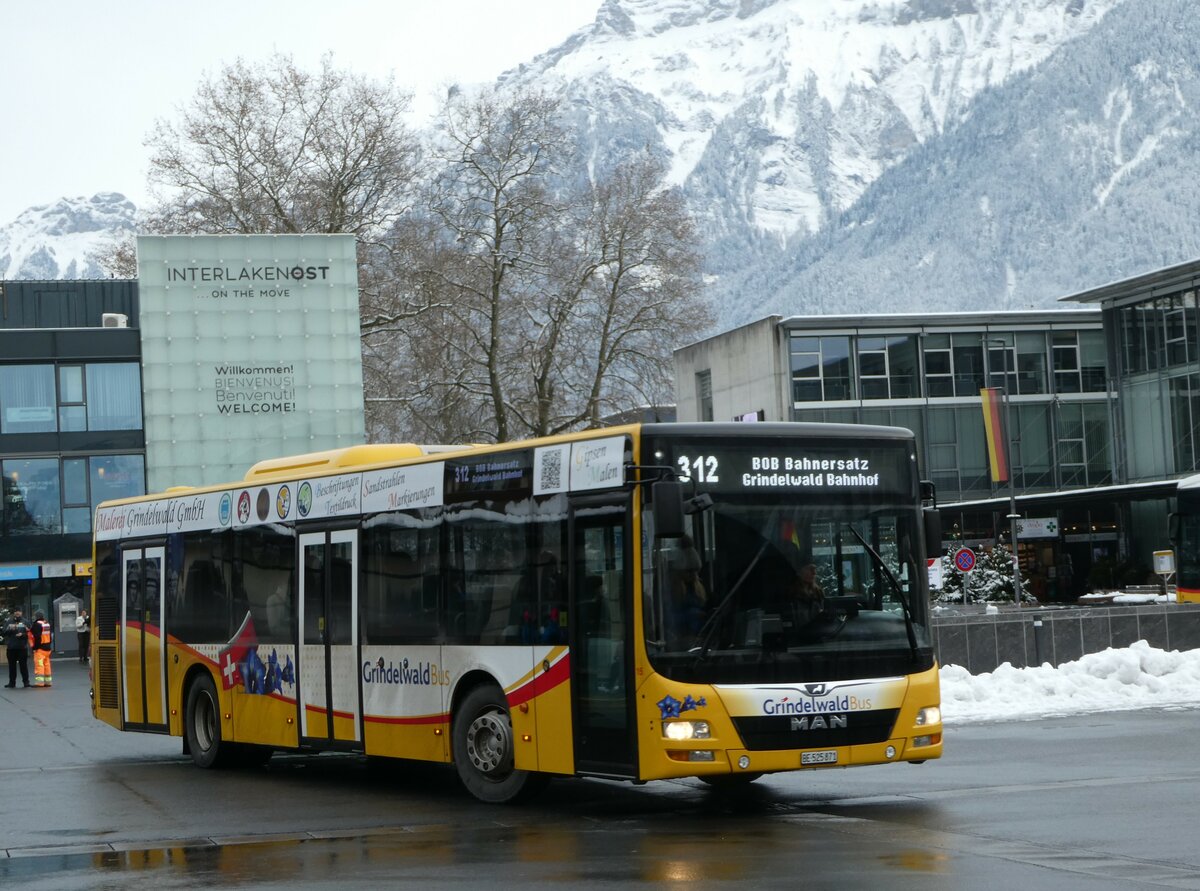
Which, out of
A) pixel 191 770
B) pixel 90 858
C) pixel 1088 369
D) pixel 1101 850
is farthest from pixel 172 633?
pixel 1088 369

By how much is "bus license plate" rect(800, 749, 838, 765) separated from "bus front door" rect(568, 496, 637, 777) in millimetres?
1111

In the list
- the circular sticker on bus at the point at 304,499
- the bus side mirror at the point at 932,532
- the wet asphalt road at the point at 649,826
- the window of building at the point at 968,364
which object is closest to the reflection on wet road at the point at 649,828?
the wet asphalt road at the point at 649,826

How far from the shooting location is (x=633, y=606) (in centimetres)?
1241

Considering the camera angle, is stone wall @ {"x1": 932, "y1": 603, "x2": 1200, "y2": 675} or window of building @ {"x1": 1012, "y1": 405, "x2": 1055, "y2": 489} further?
window of building @ {"x1": 1012, "y1": 405, "x2": 1055, "y2": 489}

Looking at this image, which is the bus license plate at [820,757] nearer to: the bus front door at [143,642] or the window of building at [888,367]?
the bus front door at [143,642]

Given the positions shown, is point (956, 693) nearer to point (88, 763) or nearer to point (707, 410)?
point (88, 763)

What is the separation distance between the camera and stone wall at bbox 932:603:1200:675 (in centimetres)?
2548

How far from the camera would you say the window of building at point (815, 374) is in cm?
7488

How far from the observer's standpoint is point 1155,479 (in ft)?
214

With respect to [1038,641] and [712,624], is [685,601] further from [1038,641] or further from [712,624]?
[1038,641]

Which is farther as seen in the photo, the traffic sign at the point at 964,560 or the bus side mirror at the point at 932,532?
the traffic sign at the point at 964,560

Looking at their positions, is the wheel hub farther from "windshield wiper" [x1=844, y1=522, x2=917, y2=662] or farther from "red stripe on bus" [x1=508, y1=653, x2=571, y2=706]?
"windshield wiper" [x1=844, y1=522, x2=917, y2=662]

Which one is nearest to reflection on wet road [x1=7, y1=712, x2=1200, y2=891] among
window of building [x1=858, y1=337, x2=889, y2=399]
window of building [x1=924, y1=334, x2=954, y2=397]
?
window of building [x1=858, y1=337, x2=889, y2=399]

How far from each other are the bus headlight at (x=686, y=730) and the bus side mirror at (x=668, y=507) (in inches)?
50.1
